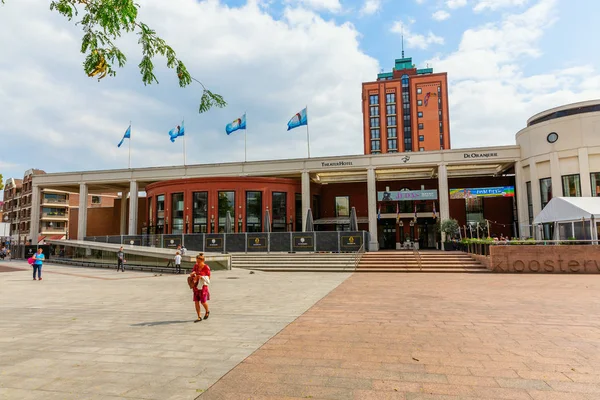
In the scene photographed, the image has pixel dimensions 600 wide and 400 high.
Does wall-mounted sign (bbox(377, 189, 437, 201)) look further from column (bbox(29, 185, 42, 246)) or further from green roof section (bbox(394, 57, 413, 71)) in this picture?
green roof section (bbox(394, 57, 413, 71))

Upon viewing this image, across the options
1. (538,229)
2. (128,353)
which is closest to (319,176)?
(538,229)

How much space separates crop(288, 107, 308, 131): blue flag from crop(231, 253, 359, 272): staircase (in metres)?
13.4

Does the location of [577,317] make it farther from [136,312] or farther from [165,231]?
[165,231]

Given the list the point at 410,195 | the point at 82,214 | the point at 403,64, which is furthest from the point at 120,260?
the point at 403,64

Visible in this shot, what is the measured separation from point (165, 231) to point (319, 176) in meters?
16.1

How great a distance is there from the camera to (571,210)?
69.8ft

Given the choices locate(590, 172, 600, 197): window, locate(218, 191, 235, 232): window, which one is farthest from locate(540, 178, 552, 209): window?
locate(218, 191, 235, 232): window

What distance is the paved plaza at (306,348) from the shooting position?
170 inches

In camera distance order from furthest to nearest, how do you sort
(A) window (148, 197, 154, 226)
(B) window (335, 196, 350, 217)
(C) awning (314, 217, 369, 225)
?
(B) window (335, 196, 350, 217), (A) window (148, 197, 154, 226), (C) awning (314, 217, 369, 225)

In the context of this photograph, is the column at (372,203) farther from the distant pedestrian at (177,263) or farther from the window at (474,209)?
the distant pedestrian at (177,263)

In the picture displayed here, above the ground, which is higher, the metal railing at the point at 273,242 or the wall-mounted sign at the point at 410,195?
the wall-mounted sign at the point at 410,195

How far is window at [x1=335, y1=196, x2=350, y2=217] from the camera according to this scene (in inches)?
1555

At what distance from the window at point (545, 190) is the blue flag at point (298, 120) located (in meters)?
20.2

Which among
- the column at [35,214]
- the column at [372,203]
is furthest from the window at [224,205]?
the column at [35,214]
